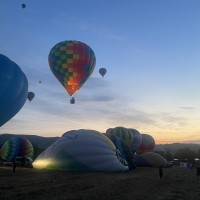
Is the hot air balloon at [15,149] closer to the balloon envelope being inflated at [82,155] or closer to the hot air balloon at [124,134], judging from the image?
the hot air balloon at [124,134]

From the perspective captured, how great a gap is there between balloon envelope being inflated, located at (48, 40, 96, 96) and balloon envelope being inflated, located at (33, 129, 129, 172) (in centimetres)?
671

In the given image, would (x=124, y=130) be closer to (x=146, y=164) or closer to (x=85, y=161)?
(x=146, y=164)

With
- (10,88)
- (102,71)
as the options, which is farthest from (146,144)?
(10,88)

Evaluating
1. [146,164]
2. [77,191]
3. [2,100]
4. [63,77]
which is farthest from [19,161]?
[77,191]

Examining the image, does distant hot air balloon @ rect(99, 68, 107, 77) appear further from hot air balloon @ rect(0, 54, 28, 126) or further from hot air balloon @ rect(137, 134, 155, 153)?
hot air balloon @ rect(137, 134, 155, 153)

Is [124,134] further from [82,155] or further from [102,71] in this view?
[82,155]

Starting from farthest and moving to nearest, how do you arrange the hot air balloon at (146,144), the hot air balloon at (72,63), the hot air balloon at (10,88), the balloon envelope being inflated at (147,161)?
the hot air balloon at (146,144)
the balloon envelope being inflated at (147,161)
the hot air balloon at (72,63)
the hot air balloon at (10,88)

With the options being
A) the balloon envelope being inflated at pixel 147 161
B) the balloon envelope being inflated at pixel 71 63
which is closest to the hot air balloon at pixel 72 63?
the balloon envelope being inflated at pixel 71 63

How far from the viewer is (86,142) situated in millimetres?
25875

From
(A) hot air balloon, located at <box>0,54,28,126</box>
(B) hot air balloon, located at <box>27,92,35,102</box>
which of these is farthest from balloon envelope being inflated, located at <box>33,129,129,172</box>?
(B) hot air balloon, located at <box>27,92,35,102</box>

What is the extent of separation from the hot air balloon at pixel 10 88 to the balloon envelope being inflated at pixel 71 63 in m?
8.18

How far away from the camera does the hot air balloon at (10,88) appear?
71.3 ft

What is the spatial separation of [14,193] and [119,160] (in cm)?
1492

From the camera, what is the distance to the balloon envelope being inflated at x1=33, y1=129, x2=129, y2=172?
81.3 ft
